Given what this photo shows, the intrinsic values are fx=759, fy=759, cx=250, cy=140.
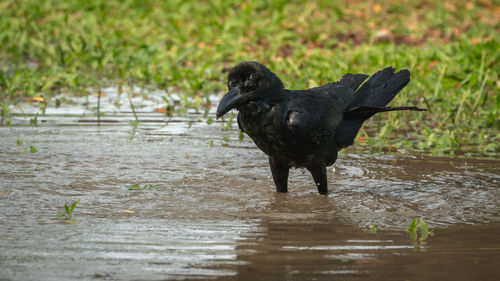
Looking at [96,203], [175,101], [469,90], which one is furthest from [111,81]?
[96,203]

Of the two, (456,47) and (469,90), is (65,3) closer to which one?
(456,47)

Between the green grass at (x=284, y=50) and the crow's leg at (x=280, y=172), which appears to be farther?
the green grass at (x=284, y=50)

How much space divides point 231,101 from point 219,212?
67 cm

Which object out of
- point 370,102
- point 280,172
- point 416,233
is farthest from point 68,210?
point 370,102

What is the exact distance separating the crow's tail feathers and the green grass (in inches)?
52.6

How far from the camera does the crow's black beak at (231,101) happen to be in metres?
4.36

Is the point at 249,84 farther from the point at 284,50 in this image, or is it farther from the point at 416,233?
the point at 284,50

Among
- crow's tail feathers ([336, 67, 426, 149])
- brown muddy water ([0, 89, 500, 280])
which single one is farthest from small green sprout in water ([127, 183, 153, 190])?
crow's tail feathers ([336, 67, 426, 149])

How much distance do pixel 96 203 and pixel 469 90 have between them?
449 cm

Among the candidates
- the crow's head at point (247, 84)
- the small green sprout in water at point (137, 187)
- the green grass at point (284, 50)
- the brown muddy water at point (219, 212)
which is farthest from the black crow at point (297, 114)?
the green grass at point (284, 50)

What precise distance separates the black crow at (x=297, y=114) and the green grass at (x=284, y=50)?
5.32 ft

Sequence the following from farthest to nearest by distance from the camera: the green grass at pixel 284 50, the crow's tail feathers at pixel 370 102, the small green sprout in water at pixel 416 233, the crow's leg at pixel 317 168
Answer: the green grass at pixel 284 50
the crow's tail feathers at pixel 370 102
the crow's leg at pixel 317 168
the small green sprout in water at pixel 416 233

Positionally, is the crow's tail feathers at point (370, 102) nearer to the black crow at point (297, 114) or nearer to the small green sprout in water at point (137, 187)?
the black crow at point (297, 114)

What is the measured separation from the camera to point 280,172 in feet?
16.3
